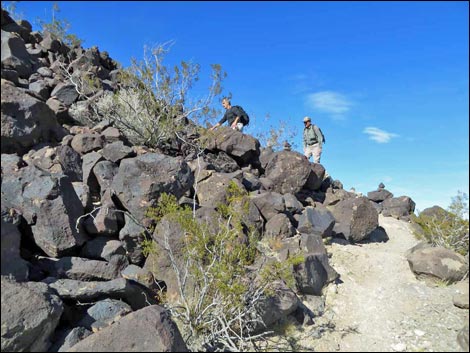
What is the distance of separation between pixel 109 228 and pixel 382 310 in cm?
505

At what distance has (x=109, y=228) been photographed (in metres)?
6.30

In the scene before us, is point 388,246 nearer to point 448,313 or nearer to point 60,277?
point 448,313

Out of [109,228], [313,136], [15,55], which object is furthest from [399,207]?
[15,55]

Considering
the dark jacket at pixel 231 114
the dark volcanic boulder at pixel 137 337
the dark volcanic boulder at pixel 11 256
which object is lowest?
the dark volcanic boulder at pixel 137 337

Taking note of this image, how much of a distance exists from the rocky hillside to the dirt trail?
1.08ft

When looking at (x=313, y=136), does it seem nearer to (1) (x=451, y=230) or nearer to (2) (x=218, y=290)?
(1) (x=451, y=230)

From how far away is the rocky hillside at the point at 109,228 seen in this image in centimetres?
439

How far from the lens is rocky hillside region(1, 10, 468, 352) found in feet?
14.4

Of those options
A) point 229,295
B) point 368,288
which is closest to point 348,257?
point 368,288

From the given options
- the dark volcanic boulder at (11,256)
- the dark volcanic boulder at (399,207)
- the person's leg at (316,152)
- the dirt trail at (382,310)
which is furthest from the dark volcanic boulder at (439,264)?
the dark volcanic boulder at (11,256)

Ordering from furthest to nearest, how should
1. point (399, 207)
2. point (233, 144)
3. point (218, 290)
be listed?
1. point (399, 207)
2. point (233, 144)
3. point (218, 290)

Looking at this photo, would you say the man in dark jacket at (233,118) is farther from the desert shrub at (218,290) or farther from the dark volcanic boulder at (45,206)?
the dark volcanic boulder at (45,206)

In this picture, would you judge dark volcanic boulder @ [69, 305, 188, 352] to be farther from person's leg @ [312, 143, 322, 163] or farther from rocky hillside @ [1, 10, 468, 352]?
person's leg @ [312, 143, 322, 163]

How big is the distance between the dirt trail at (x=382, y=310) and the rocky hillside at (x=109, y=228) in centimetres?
33
